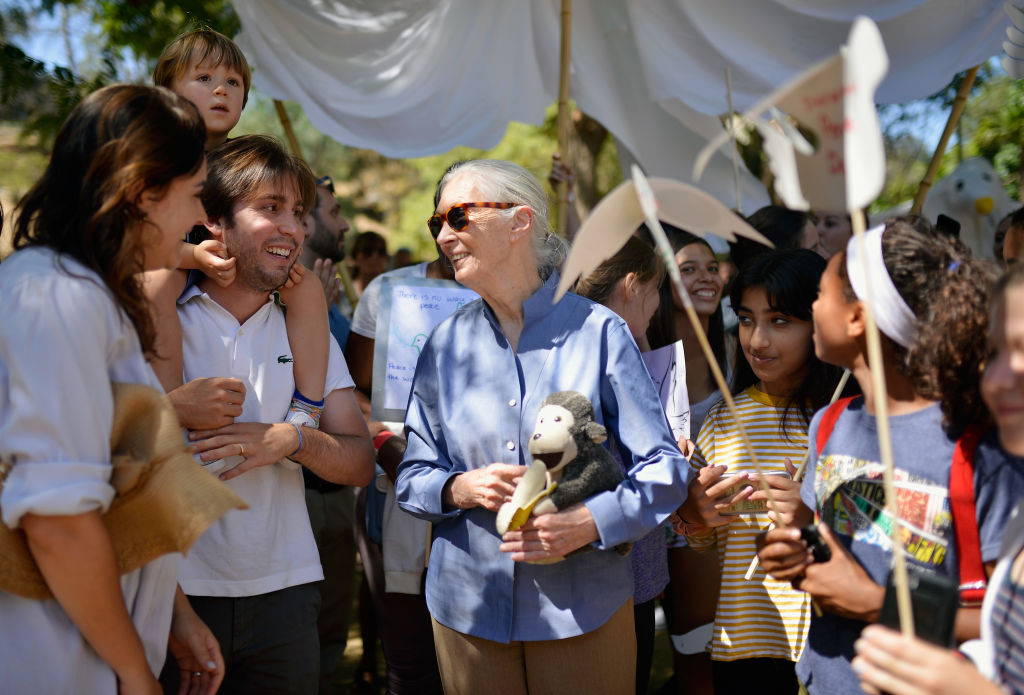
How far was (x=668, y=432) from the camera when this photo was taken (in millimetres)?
2504

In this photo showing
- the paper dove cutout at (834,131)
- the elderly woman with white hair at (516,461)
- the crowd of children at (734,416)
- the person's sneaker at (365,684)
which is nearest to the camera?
the paper dove cutout at (834,131)

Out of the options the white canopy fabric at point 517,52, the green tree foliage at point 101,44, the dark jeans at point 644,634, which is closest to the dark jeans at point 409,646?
the dark jeans at point 644,634

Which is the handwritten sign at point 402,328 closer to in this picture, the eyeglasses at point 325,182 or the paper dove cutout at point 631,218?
the eyeglasses at point 325,182

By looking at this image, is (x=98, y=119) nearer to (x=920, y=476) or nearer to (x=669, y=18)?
(x=920, y=476)

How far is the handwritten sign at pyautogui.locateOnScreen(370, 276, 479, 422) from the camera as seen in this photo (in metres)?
3.43

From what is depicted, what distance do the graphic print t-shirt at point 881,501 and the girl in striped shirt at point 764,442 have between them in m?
0.53

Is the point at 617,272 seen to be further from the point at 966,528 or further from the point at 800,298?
the point at 966,528

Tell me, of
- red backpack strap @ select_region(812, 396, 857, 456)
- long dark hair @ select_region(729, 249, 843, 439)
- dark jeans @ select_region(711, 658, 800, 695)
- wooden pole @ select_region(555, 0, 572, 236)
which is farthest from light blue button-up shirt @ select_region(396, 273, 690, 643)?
wooden pole @ select_region(555, 0, 572, 236)

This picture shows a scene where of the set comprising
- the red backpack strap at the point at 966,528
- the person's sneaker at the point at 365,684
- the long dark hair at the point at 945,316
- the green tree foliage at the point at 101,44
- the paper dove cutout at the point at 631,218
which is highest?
the green tree foliage at the point at 101,44

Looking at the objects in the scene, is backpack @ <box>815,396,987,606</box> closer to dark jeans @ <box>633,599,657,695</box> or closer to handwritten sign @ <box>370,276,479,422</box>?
dark jeans @ <box>633,599,657,695</box>

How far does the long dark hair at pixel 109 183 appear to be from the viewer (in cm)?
178

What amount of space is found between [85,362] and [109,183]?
374mm

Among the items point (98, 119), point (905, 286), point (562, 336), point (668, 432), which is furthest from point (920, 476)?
point (98, 119)

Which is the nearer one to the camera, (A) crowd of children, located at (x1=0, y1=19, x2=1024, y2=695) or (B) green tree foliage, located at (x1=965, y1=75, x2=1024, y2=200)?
(A) crowd of children, located at (x1=0, y1=19, x2=1024, y2=695)
